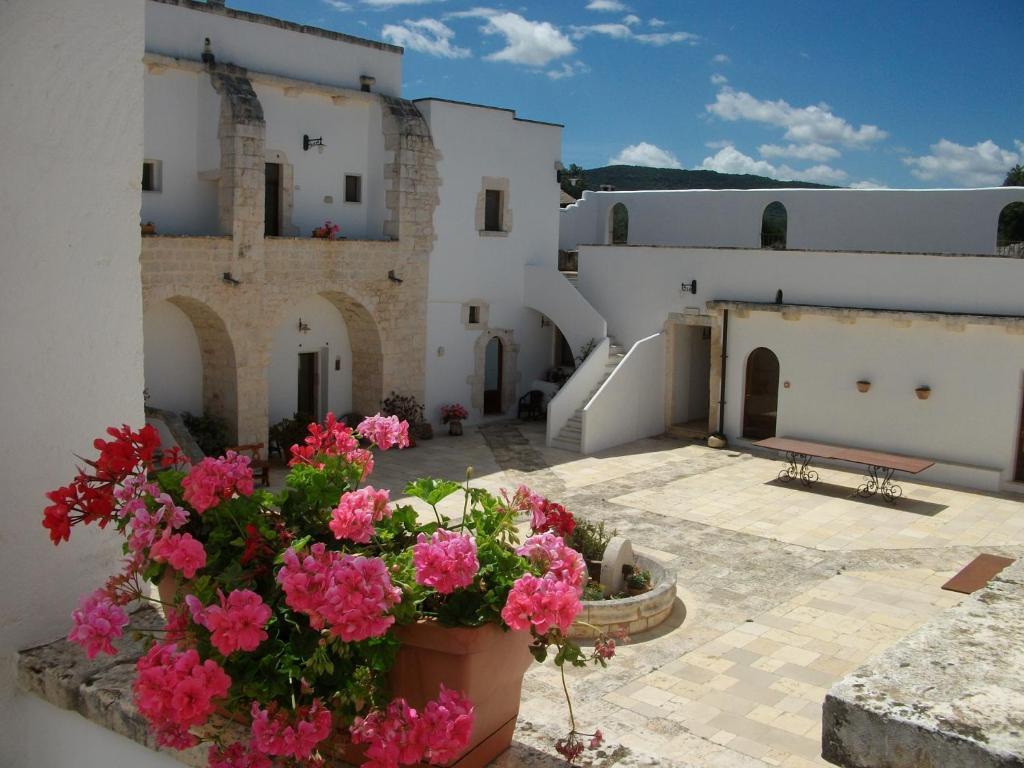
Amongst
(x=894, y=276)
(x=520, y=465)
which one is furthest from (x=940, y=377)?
(x=520, y=465)

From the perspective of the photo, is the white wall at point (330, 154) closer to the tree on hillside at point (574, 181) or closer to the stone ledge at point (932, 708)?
the stone ledge at point (932, 708)

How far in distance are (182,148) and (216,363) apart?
3.58 m

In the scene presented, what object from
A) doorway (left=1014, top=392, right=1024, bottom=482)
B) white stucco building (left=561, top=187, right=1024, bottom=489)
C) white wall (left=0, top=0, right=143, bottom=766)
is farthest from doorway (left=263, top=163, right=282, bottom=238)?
white wall (left=0, top=0, right=143, bottom=766)

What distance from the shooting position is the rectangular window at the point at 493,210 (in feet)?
70.2

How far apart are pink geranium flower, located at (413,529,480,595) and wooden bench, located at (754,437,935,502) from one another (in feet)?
48.7

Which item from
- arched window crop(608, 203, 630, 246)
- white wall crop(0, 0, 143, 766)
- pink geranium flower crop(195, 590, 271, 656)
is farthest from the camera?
arched window crop(608, 203, 630, 246)

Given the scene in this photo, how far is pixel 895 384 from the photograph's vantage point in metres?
17.7

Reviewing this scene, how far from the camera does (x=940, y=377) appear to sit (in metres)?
17.2

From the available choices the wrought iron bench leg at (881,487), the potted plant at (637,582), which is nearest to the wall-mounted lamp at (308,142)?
the potted plant at (637,582)

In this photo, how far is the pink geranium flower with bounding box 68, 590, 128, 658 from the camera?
2383 mm

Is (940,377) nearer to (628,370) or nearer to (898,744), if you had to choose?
(628,370)

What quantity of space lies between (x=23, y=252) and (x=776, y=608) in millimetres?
9799

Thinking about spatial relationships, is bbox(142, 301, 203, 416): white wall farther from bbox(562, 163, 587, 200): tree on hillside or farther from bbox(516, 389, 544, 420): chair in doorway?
bbox(562, 163, 587, 200): tree on hillside

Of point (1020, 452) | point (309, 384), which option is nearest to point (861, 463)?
point (1020, 452)
